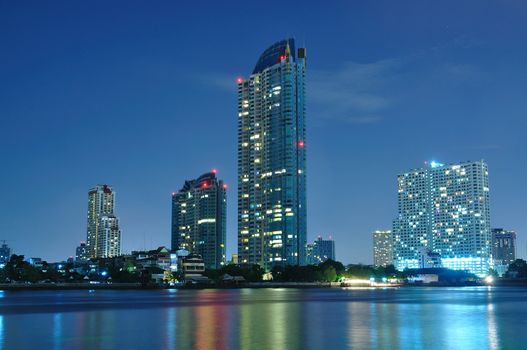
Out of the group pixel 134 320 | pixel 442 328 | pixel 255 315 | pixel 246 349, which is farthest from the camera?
pixel 255 315

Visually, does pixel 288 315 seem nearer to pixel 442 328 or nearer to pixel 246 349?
pixel 442 328

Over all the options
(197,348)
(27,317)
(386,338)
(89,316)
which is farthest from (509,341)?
(27,317)

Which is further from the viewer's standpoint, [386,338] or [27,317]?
[27,317]

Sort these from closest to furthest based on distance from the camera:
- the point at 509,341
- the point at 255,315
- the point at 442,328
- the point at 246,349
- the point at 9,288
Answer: the point at 246,349
the point at 509,341
the point at 442,328
the point at 255,315
the point at 9,288

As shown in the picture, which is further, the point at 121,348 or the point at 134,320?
the point at 134,320

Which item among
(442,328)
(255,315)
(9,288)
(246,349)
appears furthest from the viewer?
(9,288)

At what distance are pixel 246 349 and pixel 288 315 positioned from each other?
30.5 metres

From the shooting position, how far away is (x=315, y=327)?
185 ft

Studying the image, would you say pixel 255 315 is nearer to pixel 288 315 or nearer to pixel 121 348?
pixel 288 315

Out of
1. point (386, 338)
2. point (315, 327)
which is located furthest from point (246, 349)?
point (315, 327)

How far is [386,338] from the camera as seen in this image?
47.5 metres

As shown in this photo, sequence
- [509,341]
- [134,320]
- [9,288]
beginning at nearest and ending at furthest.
→ 1. [509,341]
2. [134,320]
3. [9,288]

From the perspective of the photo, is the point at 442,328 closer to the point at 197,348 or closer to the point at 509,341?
the point at 509,341

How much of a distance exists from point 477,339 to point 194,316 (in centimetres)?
3198
